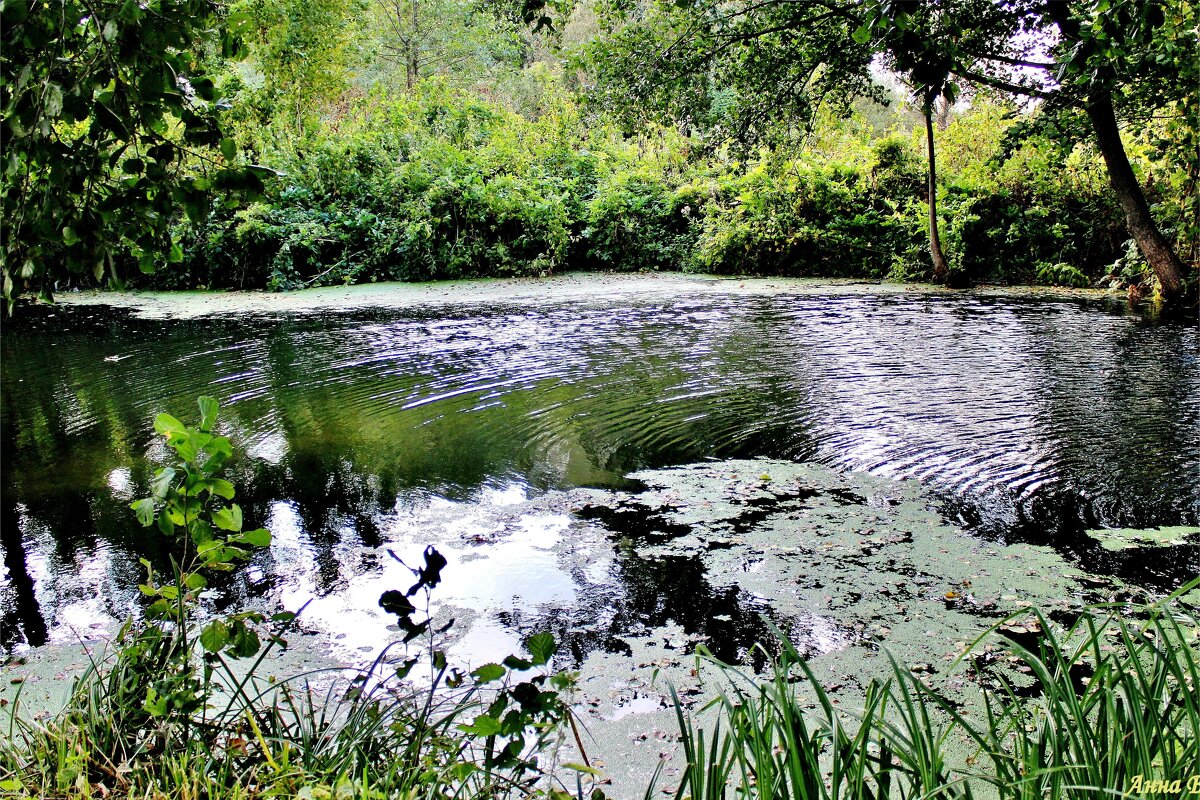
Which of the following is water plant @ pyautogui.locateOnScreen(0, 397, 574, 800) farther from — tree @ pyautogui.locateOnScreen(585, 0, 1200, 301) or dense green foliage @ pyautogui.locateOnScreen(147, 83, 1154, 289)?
dense green foliage @ pyautogui.locateOnScreen(147, 83, 1154, 289)

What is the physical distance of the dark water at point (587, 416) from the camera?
4.03 m

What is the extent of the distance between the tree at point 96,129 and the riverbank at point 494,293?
33.6 ft

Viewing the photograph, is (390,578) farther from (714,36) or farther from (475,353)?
(714,36)

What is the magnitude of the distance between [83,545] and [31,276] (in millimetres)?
2907

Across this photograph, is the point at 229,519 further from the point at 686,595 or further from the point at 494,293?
the point at 494,293

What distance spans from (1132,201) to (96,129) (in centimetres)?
959

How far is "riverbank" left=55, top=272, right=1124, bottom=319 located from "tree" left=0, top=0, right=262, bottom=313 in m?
10.3

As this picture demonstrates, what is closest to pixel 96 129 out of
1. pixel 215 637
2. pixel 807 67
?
pixel 215 637

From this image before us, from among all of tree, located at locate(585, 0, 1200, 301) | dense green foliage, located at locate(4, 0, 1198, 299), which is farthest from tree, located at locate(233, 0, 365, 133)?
tree, located at locate(585, 0, 1200, 301)

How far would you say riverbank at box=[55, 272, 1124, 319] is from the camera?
468 inches

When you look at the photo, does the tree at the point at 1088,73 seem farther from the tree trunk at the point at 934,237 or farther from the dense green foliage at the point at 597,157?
the tree trunk at the point at 934,237

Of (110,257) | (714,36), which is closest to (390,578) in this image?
(110,257)

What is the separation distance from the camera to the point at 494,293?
1321cm

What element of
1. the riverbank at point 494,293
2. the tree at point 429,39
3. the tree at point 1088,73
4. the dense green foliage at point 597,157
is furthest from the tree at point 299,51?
the tree at point 1088,73
